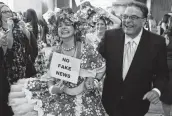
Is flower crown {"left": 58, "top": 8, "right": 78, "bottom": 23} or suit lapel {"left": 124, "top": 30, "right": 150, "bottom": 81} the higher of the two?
flower crown {"left": 58, "top": 8, "right": 78, "bottom": 23}

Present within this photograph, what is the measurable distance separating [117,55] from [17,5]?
10.2 m

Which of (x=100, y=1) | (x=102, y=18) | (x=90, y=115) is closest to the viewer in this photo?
(x=90, y=115)

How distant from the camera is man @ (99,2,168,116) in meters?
3.33

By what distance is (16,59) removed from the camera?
175 inches

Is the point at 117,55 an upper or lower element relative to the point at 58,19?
lower

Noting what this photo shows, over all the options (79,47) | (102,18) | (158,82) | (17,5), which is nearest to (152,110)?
(102,18)

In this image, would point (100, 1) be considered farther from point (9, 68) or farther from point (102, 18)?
point (9, 68)

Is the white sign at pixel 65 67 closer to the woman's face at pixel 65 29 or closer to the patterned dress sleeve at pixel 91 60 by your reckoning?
the patterned dress sleeve at pixel 91 60

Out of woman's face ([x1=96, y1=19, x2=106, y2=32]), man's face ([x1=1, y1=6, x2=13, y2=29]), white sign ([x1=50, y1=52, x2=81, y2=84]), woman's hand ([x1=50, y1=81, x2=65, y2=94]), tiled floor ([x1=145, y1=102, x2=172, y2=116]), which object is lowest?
tiled floor ([x1=145, y1=102, x2=172, y2=116])

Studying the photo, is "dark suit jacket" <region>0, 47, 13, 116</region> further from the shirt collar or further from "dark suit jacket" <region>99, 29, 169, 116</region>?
the shirt collar

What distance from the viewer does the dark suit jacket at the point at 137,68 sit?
132 inches

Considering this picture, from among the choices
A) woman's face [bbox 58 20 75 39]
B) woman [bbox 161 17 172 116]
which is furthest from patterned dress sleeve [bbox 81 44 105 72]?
woman [bbox 161 17 172 116]

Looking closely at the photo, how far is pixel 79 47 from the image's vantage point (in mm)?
3363

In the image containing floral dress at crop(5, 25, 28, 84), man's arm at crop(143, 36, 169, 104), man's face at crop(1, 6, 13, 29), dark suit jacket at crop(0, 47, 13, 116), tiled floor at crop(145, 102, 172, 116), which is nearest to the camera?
man's arm at crop(143, 36, 169, 104)
